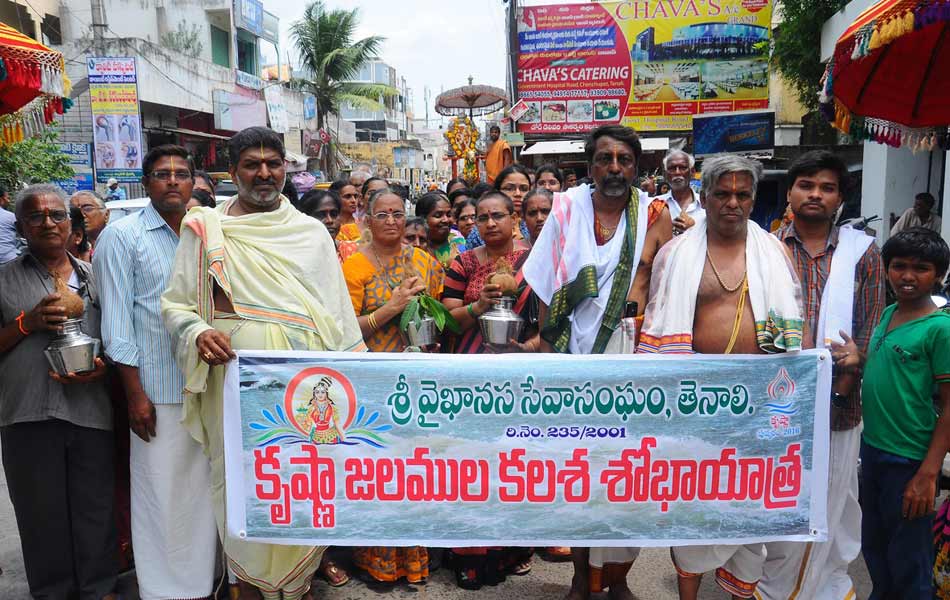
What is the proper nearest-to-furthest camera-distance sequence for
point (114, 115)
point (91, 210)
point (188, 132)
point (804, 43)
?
point (91, 210) → point (114, 115) → point (804, 43) → point (188, 132)

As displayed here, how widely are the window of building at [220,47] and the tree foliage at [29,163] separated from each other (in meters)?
12.5

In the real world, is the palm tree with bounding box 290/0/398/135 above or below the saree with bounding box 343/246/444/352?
above

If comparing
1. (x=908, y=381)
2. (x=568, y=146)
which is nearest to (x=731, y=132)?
(x=568, y=146)

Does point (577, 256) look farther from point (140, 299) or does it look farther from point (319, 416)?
point (140, 299)

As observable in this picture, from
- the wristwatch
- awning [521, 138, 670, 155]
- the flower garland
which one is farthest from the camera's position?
awning [521, 138, 670, 155]

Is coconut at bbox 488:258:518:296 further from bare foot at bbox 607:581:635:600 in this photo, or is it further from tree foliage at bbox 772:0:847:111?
tree foliage at bbox 772:0:847:111

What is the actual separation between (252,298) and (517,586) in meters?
1.97

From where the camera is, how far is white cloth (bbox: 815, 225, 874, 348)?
2.93 m

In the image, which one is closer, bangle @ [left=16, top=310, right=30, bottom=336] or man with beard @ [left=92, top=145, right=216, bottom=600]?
bangle @ [left=16, top=310, right=30, bottom=336]

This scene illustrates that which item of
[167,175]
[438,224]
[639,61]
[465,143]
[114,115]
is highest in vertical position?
[639,61]

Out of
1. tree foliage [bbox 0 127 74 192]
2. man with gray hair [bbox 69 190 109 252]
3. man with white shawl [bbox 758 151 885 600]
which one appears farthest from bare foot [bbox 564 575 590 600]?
tree foliage [bbox 0 127 74 192]

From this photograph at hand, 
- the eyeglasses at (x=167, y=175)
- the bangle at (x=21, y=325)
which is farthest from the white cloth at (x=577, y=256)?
the bangle at (x=21, y=325)

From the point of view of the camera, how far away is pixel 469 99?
1507 centimetres

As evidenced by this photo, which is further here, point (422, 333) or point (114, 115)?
point (114, 115)
